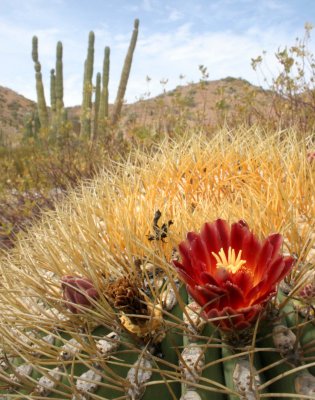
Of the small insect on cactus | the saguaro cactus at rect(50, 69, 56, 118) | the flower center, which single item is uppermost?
the saguaro cactus at rect(50, 69, 56, 118)

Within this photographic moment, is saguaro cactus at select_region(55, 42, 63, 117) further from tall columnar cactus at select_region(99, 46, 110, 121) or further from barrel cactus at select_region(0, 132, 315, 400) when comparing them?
barrel cactus at select_region(0, 132, 315, 400)

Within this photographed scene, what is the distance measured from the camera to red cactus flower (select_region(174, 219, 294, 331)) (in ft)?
3.43

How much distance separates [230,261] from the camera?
45.1 inches

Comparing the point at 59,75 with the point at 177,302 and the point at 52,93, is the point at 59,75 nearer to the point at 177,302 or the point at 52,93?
the point at 52,93

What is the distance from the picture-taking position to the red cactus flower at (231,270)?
104 centimetres

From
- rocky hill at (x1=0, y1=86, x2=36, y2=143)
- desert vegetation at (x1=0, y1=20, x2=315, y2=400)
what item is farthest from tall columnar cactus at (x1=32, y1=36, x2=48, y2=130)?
rocky hill at (x1=0, y1=86, x2=36, y2=143)

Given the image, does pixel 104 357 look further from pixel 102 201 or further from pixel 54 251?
pixel 102 201

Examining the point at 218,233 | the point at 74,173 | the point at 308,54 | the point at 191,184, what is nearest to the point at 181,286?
the point at 218,233

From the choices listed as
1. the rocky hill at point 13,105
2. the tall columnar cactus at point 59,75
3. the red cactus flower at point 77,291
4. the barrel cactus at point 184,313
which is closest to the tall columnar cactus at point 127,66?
the tall columnar cactus at point 59,75

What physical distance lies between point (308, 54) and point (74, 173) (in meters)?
3.41

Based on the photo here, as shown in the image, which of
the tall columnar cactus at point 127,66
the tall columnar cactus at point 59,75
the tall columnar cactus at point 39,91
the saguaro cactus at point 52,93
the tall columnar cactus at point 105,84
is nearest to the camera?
the tall columnar cactus at point 105,84

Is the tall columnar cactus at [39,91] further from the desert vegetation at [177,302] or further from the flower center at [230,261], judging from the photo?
the flower center at [230,261]

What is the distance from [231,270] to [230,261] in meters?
0.04

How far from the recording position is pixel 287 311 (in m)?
1.18
